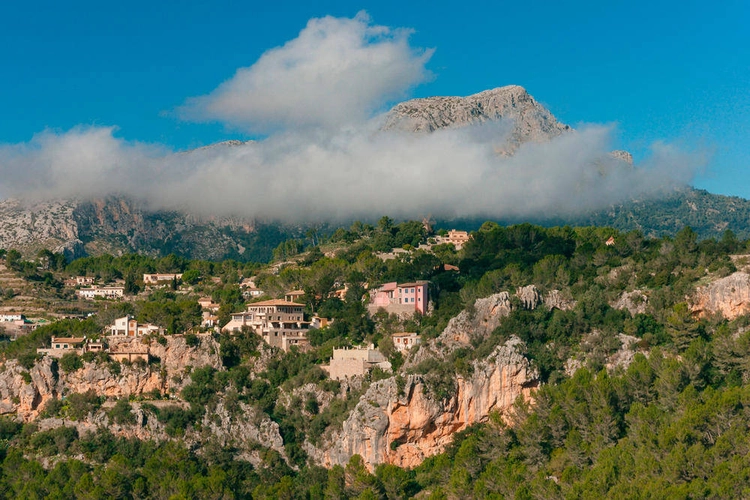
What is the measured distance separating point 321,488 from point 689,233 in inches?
1639

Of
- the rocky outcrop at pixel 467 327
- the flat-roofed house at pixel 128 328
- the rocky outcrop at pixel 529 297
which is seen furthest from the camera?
the flat-roofed house at pixel 128 328

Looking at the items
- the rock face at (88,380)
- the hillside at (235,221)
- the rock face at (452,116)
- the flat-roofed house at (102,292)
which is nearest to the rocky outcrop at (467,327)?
the rock face at (88,380)

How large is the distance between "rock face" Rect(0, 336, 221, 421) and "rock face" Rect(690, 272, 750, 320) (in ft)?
122

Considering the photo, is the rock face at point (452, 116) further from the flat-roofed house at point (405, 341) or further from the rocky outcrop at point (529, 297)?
the flat-roofed house at point (405, 341)

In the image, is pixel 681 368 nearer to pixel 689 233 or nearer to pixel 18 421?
pixel 689 233

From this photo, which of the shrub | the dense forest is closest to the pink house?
the dense forest

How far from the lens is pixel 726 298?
260 ft

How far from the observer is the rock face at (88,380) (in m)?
82.8

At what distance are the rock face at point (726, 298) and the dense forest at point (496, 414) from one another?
88 centimetres

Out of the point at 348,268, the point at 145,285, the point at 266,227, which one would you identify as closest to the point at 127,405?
the point at 348,268

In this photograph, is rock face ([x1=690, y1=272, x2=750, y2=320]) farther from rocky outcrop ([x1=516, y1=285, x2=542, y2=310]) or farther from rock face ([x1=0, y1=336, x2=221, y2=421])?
rock face ([x1=0, y1=336, x2=221, y2=421])

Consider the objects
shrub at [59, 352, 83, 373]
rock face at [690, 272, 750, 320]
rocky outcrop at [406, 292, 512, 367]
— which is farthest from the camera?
shrub at [59, 352, 83, 373]

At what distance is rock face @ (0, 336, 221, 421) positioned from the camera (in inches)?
3260

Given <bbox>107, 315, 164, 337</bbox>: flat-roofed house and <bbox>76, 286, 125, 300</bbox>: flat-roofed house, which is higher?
<bbox>76, 286, 125, 300</bbox>: flat-roofed house
